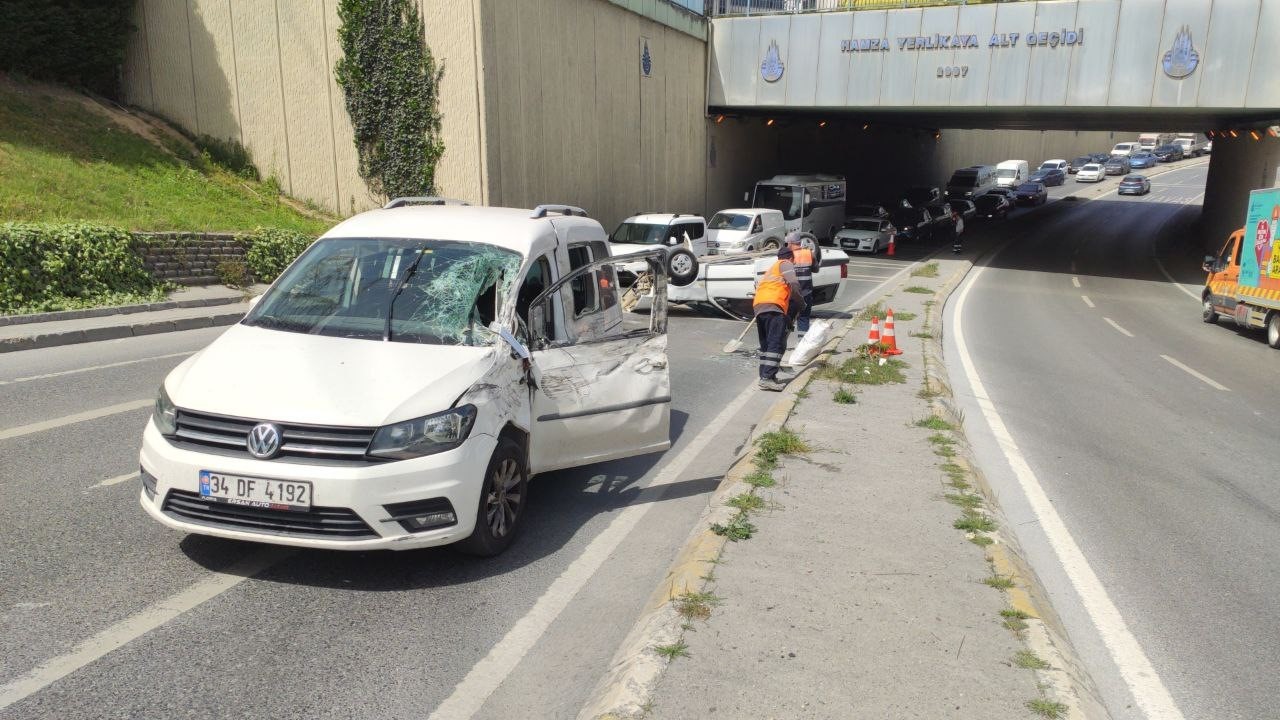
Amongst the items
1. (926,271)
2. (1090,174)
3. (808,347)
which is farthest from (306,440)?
(1090,174)

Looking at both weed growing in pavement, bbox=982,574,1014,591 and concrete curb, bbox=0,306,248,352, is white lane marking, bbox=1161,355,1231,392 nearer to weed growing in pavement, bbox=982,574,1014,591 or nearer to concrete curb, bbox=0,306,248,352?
weed growing in pavement, bbox=982,574,1014,591

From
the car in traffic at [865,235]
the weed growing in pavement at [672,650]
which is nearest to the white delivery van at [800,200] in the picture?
the car in traffic at [865,235]

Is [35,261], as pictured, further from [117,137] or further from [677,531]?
[677,531]

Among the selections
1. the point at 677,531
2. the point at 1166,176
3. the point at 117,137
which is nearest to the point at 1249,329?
the point at 677,531

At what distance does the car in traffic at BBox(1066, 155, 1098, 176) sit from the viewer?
78375mm

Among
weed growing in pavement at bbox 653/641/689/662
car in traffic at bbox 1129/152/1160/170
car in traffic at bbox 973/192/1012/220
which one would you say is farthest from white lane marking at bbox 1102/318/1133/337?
car in traffic at bbox 1129/152/1160/170

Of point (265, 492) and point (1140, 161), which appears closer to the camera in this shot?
point (265, 492)

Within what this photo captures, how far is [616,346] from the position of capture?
240 inches

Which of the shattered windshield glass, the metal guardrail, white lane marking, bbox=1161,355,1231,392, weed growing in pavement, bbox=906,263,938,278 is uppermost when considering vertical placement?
the metal guardrail

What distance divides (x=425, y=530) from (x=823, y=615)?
6.71 ft

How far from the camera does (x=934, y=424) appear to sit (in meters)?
8.23

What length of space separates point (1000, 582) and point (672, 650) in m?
1.99

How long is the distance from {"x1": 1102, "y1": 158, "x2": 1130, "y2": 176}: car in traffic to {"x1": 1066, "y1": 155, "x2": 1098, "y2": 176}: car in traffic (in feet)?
4.13

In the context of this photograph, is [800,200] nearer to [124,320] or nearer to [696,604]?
[124,320]
